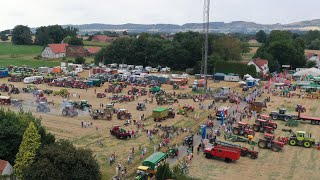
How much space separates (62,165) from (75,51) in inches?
2900

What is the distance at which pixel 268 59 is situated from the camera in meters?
66.2

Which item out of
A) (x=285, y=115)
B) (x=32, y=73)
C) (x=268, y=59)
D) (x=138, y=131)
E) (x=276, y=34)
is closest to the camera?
(x=138, y=131)

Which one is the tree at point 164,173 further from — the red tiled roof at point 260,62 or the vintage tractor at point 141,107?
the red tiled roof at point 260,62

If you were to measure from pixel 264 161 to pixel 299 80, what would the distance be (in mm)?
38212

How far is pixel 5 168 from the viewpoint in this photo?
17375 millimetres

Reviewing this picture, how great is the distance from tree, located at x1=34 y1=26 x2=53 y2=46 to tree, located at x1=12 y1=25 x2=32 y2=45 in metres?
2.75

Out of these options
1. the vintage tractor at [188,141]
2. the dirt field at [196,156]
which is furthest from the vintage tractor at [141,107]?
the vintage tractor at [188,141]

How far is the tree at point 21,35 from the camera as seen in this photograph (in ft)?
366

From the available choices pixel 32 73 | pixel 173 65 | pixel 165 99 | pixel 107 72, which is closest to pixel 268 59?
pixel 173 65

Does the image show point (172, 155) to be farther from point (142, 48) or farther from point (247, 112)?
point (142, 48)

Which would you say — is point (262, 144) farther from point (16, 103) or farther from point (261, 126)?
point (16, 103)

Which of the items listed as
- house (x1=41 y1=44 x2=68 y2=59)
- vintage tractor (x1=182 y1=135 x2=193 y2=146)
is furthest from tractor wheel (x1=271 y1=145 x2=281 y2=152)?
house (x1=41 y1=44 x2=68 y2=59)

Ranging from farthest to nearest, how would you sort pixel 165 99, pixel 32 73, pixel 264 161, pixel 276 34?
pixel 276 34 → pixel 32 73 → pixel 165 99 → pixel 264 161

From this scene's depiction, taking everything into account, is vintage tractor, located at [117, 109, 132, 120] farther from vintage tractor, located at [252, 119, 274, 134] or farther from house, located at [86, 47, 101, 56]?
house, located at [86, 47, 101, 56]
